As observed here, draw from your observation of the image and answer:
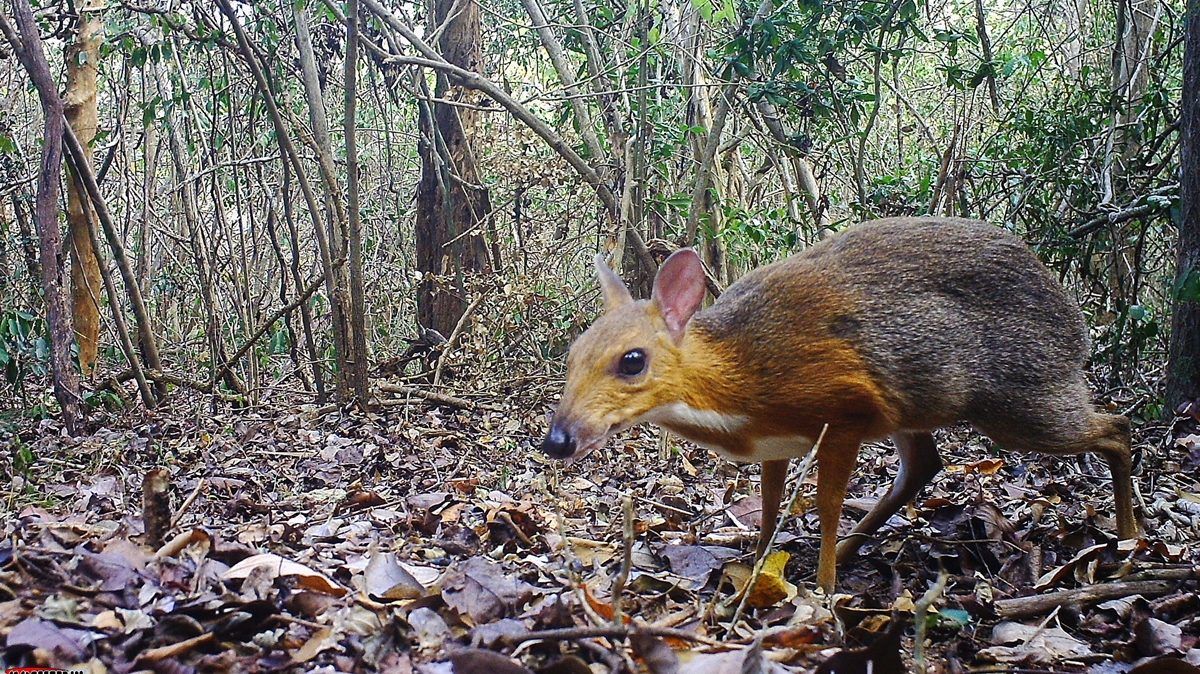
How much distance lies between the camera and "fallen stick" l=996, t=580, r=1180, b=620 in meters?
3.09

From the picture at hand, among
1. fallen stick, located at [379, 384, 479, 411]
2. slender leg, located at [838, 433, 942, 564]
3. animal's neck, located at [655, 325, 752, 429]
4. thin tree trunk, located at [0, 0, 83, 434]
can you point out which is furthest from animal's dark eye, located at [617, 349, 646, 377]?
fallen stick, located at [379, 384, 479, 411]

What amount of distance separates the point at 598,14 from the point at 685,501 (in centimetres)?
434

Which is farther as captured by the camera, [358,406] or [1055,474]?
[358,406]

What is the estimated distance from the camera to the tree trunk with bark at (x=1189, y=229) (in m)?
5.00

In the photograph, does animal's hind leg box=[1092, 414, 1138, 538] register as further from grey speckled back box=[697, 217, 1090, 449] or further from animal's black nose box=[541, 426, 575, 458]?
animal's black nose box=[541, 426, 575, 458]

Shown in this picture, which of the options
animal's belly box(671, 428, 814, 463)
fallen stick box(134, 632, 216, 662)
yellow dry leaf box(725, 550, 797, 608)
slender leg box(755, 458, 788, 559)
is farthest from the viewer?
slender leg box(755, 458, 788, 559)

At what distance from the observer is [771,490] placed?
3867mm

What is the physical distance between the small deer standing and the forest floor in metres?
0.39

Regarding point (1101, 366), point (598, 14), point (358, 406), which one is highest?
point (598, 14)

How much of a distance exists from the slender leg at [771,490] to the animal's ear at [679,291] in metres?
0.64

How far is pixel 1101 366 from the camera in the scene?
24.1 feet

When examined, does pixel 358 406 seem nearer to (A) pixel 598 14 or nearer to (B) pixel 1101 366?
(A) pixel 598 14

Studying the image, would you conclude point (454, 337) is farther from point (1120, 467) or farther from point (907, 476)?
point (1120, 467)

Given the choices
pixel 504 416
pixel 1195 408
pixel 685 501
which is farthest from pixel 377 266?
pixel 1195 408
